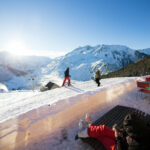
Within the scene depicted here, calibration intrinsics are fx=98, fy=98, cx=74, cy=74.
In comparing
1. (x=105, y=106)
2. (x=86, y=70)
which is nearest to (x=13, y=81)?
(x=86, y=70)

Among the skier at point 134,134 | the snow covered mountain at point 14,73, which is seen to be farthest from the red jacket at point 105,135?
the snow covered mountain at point 14,73

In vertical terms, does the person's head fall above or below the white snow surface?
above

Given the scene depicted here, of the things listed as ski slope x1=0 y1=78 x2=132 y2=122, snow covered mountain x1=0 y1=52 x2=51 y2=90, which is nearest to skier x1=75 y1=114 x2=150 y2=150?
ski slope x1=0 y1=78 x2=132 y2=122

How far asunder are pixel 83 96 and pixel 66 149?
1.14 m

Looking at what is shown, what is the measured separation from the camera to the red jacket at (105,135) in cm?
154

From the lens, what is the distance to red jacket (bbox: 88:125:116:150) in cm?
154

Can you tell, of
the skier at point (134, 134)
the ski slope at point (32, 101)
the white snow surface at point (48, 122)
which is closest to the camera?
the skier at point (134, 134)

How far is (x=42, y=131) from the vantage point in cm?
203

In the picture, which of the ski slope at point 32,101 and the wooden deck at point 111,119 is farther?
the ski slope at point 32,101

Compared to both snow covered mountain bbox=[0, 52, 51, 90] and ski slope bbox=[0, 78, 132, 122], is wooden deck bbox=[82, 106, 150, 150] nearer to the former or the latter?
ski slope bbox=[0, 78, 132, 122]

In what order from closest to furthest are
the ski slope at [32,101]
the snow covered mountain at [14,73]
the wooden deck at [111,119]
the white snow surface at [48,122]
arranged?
the white snow surface at [48,122] → the wooden deck at [111,119] → the ski slope at [32,101] → the snow covered mountain at [14,73]

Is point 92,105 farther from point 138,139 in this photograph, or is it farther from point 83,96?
point 138,139

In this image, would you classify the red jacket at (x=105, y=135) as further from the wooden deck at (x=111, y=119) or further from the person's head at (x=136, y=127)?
the person's head at (x=136, y=127)

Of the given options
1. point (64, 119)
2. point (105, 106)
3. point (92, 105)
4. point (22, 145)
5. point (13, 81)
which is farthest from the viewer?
point (13, 81)
